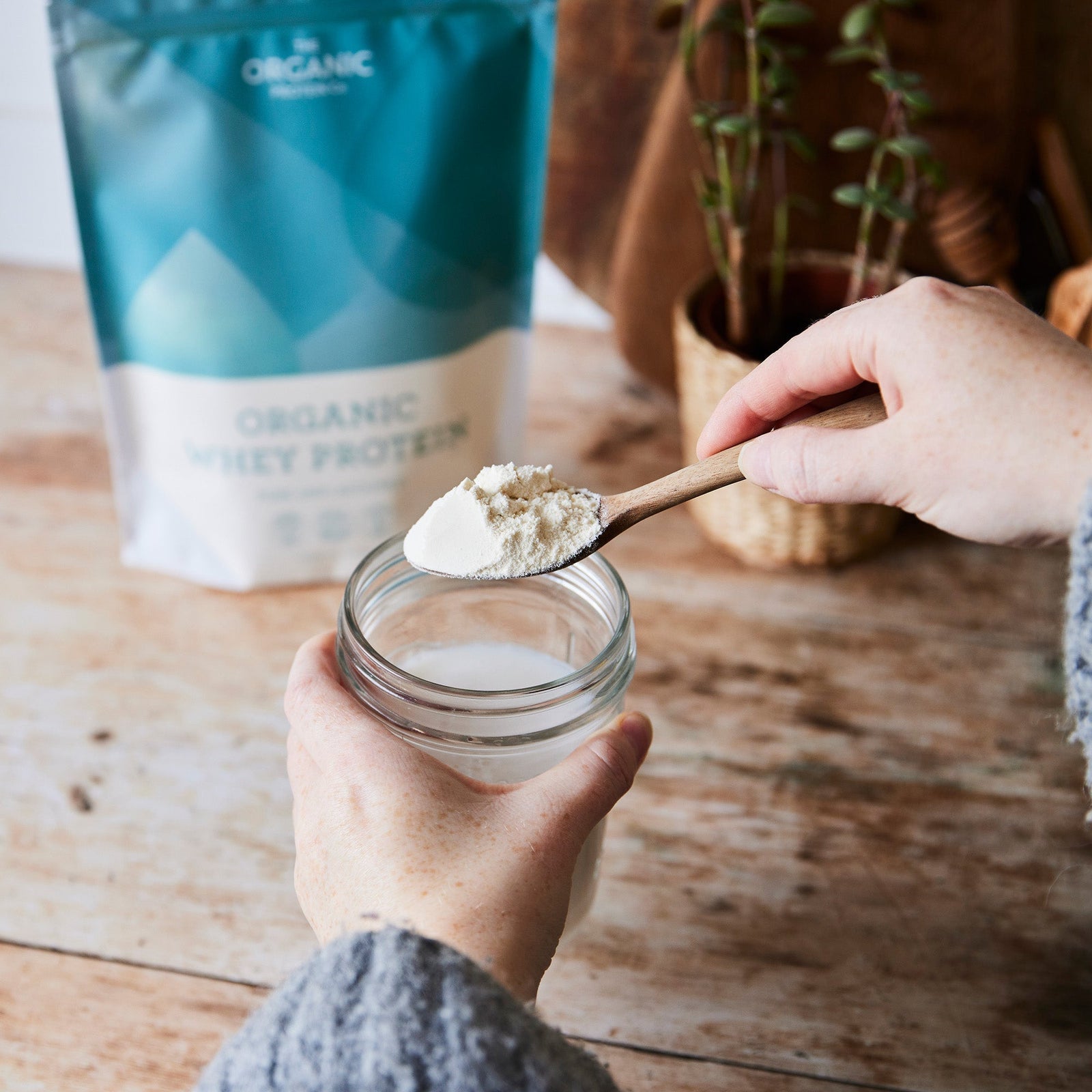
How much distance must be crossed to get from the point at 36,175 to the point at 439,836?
1091 millimetres

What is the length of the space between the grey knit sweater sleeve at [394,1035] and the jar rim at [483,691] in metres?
0.13

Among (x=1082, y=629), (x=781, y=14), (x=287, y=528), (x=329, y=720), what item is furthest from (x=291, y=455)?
(x=1082, y=629)

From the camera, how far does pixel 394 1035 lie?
0.36m

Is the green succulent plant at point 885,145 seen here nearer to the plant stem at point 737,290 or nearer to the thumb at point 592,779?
the plant stem at point 737,290

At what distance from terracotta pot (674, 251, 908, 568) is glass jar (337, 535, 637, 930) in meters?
0.29

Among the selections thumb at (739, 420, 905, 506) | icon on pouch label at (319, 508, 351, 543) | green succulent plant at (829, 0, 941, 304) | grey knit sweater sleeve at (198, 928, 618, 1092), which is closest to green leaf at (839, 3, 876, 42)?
green succulent plant at (829, 0, 941, 304)

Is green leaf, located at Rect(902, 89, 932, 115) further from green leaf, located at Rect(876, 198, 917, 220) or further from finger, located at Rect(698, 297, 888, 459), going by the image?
finger, located at Rect(698, 297, 888, 459)

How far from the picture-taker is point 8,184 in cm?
122

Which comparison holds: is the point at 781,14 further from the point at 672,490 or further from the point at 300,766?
the point at 300,766

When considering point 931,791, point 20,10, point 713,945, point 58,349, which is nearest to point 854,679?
point 931,791

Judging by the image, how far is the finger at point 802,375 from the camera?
0.48 metres

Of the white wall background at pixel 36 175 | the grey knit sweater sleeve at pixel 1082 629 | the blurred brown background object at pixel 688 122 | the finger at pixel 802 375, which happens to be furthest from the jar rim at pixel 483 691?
the white wall background at pixel 36 175

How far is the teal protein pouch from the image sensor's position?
72 cm

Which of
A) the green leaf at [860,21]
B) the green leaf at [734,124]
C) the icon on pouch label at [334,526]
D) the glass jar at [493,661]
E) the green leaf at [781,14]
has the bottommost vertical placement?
the icon on pouch label at [334,526]
